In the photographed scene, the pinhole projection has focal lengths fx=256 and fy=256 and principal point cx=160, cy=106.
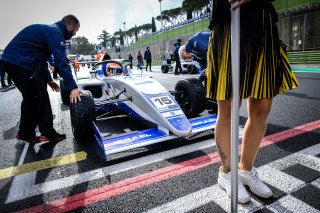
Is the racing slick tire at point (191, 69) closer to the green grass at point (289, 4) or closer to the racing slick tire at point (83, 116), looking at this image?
the racing slick tire at point (83, 116)

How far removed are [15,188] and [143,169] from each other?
43.8 inches

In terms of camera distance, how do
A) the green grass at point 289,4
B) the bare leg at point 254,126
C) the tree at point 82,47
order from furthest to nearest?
the tree at point 82,47, the green grass at point 289,4, the bare leg at point 254,126

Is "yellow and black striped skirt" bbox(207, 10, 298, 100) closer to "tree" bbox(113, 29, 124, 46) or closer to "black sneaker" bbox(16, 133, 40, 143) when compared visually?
"black sneaker" bbox(16, 133, 40, 143)

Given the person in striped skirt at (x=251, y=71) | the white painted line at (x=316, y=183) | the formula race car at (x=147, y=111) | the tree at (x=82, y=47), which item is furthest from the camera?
the tree at (x=82, y=47)

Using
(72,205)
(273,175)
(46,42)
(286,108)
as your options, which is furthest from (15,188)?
(286,108)

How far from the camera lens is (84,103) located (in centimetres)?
311

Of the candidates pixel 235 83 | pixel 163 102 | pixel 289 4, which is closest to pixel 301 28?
pixel 289 4

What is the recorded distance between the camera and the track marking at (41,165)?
2.54m

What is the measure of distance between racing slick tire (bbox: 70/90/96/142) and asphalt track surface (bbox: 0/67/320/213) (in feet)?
0.51

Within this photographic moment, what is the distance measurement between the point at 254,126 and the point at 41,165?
216cm

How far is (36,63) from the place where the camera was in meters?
3.07

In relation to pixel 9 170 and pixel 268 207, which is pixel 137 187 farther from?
pixel 9 170

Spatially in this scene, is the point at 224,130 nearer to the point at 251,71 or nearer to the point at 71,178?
the point at 251,71

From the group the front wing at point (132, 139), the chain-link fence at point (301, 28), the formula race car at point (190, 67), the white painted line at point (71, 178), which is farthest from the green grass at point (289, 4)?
the white painted line at point (71, 178)
